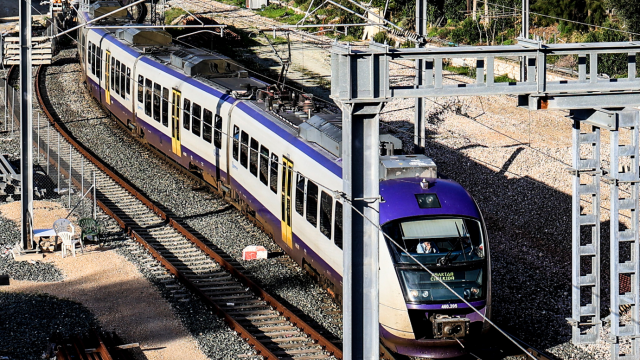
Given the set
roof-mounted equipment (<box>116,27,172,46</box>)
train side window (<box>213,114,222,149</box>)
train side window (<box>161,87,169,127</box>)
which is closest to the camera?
train side window (<box>213,114,222,149</box>)

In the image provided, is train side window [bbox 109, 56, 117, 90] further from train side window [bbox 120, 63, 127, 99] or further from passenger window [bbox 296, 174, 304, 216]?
passenger window [bbox 296, 174, 304, 216]

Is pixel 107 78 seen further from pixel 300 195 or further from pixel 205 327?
pixel 205 327

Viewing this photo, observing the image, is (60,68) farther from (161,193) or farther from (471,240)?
(471,240)

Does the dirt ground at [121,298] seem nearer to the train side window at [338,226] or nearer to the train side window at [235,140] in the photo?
the train side window at [338,226]

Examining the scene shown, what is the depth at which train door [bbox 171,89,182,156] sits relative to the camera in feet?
77.5

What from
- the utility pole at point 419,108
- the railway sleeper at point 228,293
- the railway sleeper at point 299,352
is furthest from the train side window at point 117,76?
the railway sleeper at point 299,352

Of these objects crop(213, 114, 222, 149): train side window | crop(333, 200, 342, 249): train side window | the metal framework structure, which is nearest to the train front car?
crop(333, 200, 342, 249): train side window

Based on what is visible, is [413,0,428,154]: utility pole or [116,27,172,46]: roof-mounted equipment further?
[116,27,172,46]: roof-mounted equipment

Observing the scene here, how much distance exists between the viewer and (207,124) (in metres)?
21.8

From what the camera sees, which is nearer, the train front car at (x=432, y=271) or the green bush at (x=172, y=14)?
the train front car at (x=432, y=271)

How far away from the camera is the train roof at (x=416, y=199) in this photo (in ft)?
43.7

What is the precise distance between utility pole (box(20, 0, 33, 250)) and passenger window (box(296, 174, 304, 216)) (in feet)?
19.7

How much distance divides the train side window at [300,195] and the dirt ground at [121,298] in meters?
2.78

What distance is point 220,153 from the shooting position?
2136 centimetres
